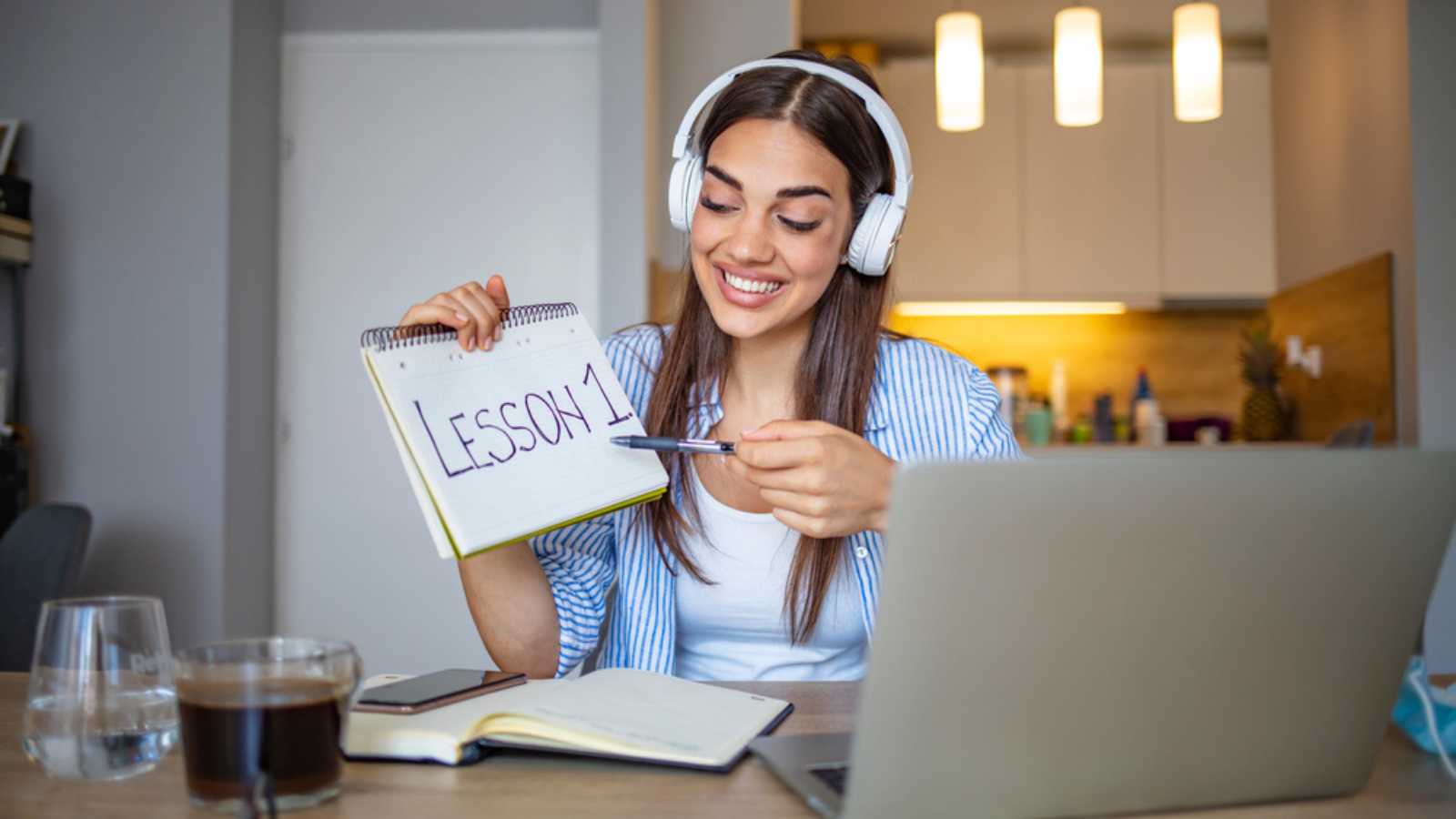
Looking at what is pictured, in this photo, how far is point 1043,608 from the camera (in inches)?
23.9

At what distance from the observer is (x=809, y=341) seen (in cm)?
153

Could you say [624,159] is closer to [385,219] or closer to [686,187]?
[385,219]

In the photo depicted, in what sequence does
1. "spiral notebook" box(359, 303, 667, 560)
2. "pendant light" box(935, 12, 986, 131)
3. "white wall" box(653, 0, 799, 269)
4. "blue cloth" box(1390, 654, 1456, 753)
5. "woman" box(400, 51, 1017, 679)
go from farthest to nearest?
"white wall" box(653, 0, 799, 269) → "pendant light" box(935, 12, 986, 131) → "woman" box(400, 51, 1017, 679) → "spiral notebook" box(359, 303, 667, 560) → "blue cloth" box(1390, 654, 1456, 753)

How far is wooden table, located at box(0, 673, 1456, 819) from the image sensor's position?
2.31 ft

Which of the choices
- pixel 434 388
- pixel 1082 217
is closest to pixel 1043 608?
pixel 434 388

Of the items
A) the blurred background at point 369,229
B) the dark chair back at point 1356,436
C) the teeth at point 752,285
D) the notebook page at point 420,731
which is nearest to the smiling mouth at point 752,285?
the teeth at point 752,285

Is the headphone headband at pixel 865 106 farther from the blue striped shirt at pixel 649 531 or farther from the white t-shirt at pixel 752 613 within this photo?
the white t-shirt at pixel 752 613

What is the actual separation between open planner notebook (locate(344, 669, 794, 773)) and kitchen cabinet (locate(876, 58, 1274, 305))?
3.73 meters

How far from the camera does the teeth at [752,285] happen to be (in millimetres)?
1362

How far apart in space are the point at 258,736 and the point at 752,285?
83 centimetres

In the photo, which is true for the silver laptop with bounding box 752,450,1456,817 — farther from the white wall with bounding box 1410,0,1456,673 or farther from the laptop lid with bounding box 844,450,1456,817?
the white wall with bounding box 1410,0,1456,673

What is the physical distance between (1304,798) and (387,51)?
333 cm

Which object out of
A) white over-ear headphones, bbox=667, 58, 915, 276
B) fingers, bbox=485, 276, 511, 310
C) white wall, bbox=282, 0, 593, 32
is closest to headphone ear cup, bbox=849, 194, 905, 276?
white over-ear headphones, bbox=667, 58, 915, 276

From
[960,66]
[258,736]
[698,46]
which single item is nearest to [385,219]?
[698,46]
